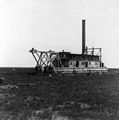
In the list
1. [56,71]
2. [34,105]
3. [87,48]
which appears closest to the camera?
[34,105]

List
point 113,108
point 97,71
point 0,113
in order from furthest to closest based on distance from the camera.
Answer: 1. point 97,71
2. point 113,108
3. point 0,113

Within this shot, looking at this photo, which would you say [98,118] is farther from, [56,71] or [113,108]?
[56,71]

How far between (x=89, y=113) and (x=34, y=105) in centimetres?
411

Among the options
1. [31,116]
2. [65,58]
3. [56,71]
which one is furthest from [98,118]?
[65,58]

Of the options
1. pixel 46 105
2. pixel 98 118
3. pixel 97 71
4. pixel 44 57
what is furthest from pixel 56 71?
pixel 98 118

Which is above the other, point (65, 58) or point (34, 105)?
point (65, 58)

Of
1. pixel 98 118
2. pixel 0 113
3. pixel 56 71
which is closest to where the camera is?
pixel 98 118

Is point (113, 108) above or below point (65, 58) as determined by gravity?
A: below

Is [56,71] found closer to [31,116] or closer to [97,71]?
[97,71]

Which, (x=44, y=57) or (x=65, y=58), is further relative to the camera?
(x=65, y=58)

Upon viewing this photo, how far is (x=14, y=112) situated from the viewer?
15.2 meters

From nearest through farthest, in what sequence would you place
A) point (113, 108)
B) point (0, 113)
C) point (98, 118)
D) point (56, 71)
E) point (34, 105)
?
point (98, 118) → point (0, 113) → point (113, 108) → point (34, 105) → point (56, 71)

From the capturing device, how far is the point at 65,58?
62.5m

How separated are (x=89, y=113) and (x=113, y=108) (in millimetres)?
2049
